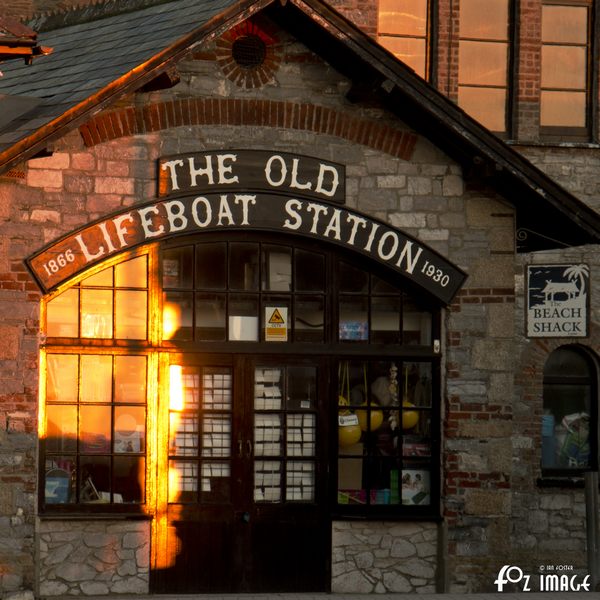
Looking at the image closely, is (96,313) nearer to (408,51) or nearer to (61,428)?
(61,428)

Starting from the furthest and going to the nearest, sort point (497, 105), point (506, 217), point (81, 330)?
point (497, 105) → point (506, 217) → point (81, 330)

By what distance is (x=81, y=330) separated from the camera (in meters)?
13.9

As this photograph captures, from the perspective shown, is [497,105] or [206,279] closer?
[206,279]

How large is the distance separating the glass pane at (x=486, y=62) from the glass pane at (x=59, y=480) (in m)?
8.72

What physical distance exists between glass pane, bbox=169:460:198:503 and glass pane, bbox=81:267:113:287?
173 centimetres

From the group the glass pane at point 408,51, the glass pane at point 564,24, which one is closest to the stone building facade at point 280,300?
the glass pane at point 408,51

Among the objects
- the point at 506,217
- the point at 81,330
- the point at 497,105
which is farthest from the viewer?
the point at 497,105

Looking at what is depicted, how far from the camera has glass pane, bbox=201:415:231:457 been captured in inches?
560

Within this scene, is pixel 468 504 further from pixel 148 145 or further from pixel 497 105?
pixel 497 105

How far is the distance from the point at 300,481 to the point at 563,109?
7.84 metres

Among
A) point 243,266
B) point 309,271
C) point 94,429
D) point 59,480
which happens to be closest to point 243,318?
point 243,266

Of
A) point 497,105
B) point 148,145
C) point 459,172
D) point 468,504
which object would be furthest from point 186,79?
point 497,105

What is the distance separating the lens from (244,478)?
561 inches

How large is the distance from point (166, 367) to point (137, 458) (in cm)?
86
